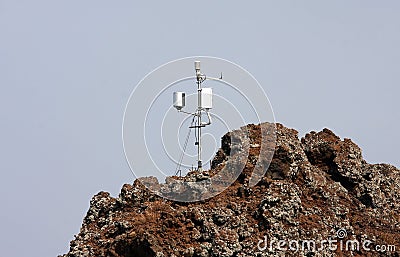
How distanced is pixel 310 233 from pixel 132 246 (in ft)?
16.1

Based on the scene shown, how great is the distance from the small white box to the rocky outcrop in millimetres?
1150

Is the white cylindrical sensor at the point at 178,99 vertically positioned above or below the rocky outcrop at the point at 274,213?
above

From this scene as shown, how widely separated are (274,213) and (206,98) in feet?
16.4

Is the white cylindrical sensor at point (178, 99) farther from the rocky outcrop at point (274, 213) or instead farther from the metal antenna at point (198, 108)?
the rocky outcrop at point (274, 213)

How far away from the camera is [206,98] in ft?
93.8

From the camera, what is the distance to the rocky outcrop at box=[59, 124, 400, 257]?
24.6m

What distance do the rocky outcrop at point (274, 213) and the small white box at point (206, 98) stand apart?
3.77 feet

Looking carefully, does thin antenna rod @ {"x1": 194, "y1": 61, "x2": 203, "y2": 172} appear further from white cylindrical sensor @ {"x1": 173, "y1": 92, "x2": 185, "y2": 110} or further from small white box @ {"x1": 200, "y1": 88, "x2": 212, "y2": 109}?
white cylindrical sensor @ {"x1": 173, "y1": 92, "x2": 185, "y2": 110}

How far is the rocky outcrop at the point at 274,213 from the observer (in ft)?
80.6

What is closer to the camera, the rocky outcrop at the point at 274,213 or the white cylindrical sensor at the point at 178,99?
the rocky outcrop at the point at 274,213

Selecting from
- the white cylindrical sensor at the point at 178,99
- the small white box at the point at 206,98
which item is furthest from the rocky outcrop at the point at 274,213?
the white cylindrical sensor at the point at 178,99

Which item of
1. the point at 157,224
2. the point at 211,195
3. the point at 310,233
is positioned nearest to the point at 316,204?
the point at 310,233

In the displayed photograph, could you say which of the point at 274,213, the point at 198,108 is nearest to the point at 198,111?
the point at 198,108

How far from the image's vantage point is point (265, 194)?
25.8 meters
